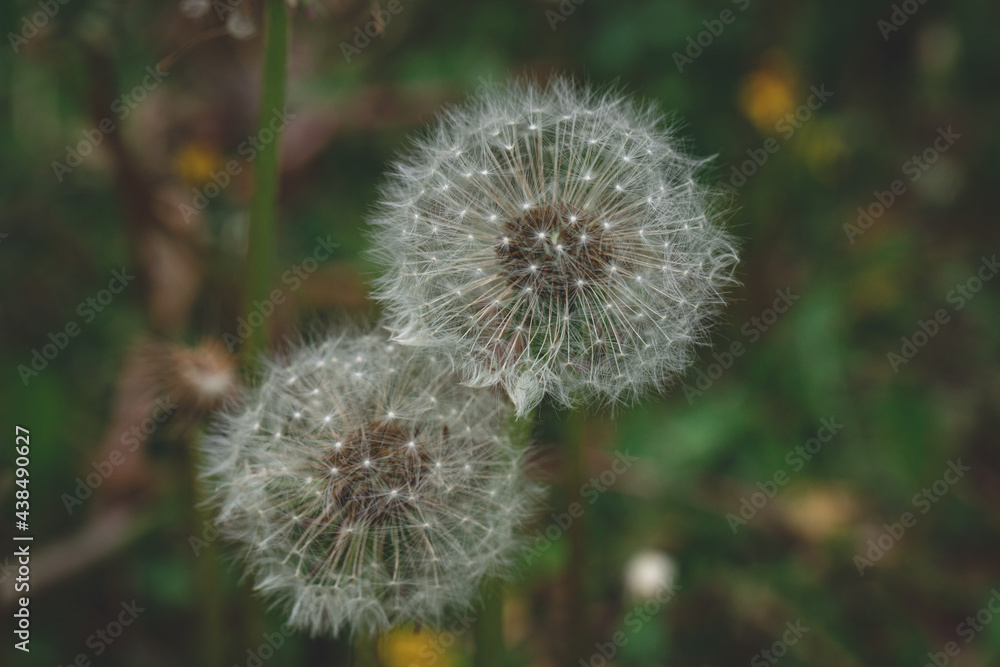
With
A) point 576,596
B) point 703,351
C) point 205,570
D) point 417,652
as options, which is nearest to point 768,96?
point 703,351

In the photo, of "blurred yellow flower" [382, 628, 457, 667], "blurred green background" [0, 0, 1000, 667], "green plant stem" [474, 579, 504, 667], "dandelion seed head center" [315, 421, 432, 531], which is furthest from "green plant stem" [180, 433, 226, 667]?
"green plant stem" [474, 579, 504, 667]

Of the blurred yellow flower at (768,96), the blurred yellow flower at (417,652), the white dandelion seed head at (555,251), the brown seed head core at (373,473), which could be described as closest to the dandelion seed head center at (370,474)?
the brown seed head core at (373,473)

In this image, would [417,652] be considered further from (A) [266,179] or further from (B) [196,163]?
(B) [196,163]

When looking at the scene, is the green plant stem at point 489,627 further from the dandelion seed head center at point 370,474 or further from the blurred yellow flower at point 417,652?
the blurred yellow flower at point 417,652

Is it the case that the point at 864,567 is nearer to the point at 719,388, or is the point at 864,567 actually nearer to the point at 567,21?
the point at 719,388

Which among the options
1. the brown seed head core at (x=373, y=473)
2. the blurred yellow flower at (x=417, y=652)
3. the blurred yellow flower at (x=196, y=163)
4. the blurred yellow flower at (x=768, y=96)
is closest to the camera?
the brown seed head core at (x=373, y=473)

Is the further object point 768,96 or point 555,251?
point 768,96

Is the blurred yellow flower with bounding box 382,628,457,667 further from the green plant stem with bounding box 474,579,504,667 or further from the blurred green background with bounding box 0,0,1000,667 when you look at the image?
the green plant stem with bounding box 474,579,504,667
